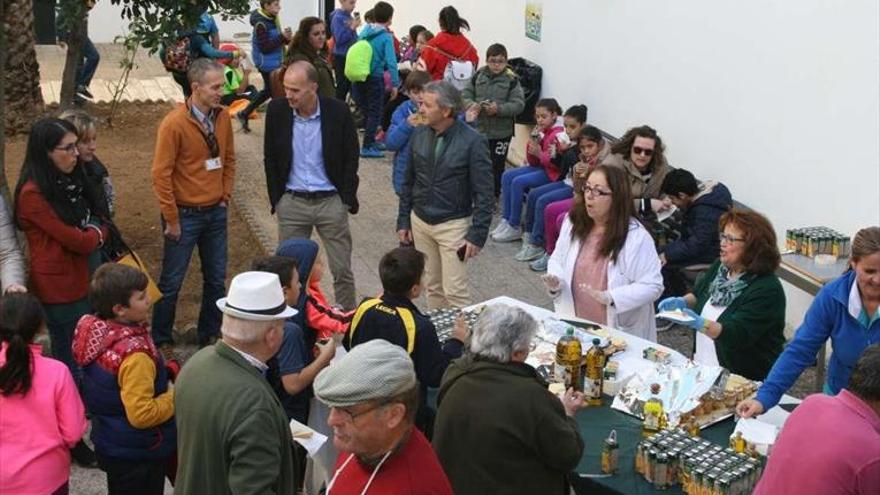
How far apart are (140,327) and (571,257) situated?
263 cm

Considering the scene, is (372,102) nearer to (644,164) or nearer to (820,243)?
(644,164)

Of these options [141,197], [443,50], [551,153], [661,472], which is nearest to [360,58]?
[443,50]

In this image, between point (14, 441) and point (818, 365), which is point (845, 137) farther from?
point (14, 441)

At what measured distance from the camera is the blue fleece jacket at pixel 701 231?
841 cm

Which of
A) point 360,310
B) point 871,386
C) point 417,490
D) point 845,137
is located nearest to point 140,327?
point 360,310

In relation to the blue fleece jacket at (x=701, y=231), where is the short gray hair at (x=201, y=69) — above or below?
above

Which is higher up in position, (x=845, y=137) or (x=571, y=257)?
(x=845, y=137)

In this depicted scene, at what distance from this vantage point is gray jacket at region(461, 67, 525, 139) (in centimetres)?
1123

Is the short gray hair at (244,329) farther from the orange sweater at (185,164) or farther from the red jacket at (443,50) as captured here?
the red jacket at (443,50)

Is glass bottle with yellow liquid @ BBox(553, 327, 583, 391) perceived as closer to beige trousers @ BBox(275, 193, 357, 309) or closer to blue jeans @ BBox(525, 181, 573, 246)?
beige trousers @ BBox(275, 193, 357, 309)

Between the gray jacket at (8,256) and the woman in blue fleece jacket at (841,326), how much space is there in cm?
389

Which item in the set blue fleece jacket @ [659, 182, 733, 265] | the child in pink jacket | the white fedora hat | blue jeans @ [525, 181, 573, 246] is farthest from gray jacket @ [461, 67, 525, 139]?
the white fedora hat

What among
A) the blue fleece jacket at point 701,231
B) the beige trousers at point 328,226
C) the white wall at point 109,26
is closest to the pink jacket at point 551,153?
the blue fleece jacket at point 701,231

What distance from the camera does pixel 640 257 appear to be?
6.53 meters
